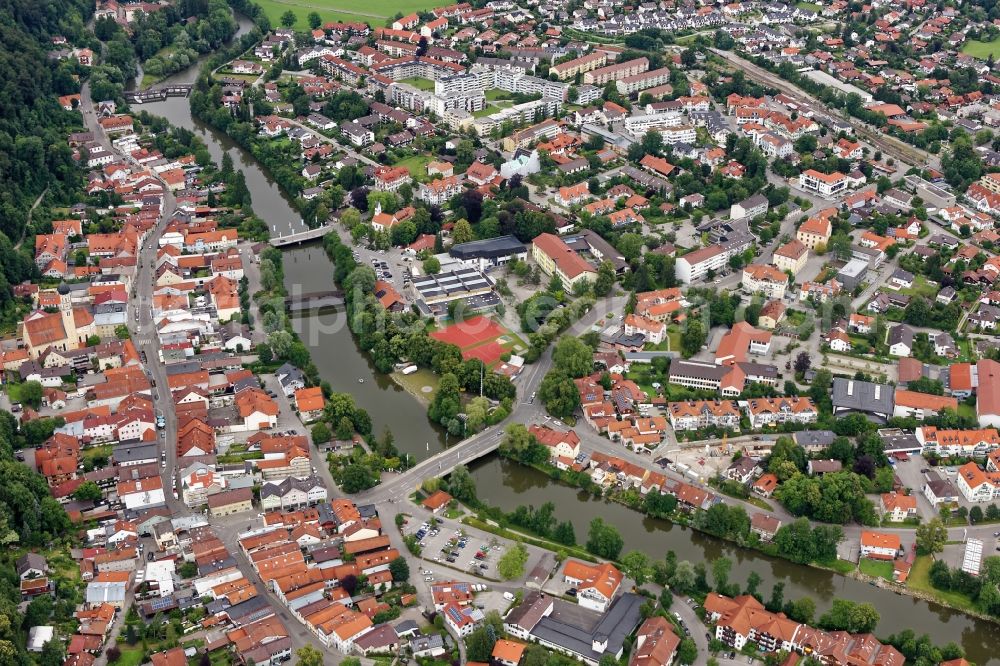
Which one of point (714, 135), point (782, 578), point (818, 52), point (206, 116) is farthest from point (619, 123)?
point (782, 578)

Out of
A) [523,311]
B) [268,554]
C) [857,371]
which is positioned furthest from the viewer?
[523,311]

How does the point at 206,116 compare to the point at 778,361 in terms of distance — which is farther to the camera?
the point at 206,116

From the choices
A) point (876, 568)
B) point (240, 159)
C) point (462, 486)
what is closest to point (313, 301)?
point (462, 486)

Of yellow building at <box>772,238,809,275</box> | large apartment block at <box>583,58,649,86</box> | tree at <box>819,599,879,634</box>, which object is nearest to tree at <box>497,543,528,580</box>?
tree at <box>819,599,879,634</box>

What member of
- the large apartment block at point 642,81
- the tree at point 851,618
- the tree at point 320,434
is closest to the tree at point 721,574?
the tree at point 851,618

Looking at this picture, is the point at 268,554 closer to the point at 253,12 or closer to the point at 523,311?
the point at 523,311
